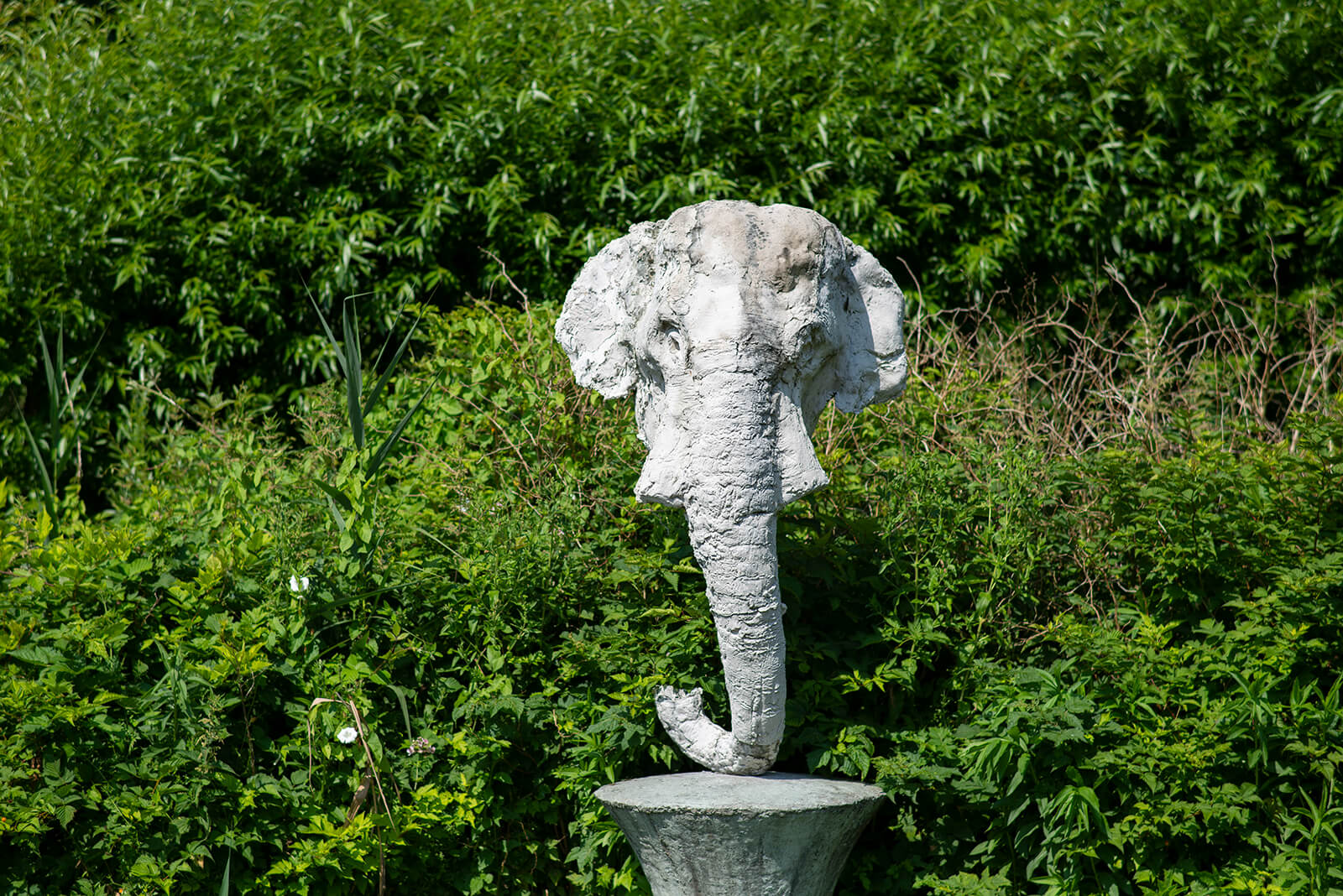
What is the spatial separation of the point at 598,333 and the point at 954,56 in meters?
3.30

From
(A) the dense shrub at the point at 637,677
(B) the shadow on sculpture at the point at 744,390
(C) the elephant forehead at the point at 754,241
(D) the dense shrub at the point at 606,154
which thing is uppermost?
(D) the dense shrub at the point at 606,154

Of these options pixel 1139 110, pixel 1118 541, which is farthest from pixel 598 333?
pixel 1139 110

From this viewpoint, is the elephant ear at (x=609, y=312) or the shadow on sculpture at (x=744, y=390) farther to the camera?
the elephant ear at (x=609, y=312)

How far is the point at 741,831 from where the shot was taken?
2785 mm

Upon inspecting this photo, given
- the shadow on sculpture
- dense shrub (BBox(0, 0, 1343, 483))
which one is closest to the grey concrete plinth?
the shadow on sculpture

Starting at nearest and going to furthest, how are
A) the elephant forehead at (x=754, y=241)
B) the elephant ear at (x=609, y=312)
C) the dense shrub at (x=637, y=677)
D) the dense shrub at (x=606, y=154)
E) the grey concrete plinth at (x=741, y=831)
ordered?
the grey concrete plinth at (x=741, y=831) → the elephant forehead at (x=754, y=241) → the dense shrub at (x=637, y=677) → the elephant ear at (x=609, y=312) → the dense shrub at (x=606, y=154)

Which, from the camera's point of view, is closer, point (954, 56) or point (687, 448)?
point (687, 448)

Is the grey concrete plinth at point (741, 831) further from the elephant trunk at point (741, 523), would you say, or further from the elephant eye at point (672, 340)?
the elephant eye at point (672, 340)

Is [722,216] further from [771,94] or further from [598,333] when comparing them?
[771,94]

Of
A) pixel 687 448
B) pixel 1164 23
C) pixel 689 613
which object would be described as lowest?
pixel 689 613

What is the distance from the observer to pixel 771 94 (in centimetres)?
575

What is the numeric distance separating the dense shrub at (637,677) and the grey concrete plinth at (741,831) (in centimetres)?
33

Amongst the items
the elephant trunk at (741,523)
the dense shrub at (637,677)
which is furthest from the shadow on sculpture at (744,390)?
the dense shrub at (637,677)

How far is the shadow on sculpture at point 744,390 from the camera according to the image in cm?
282
